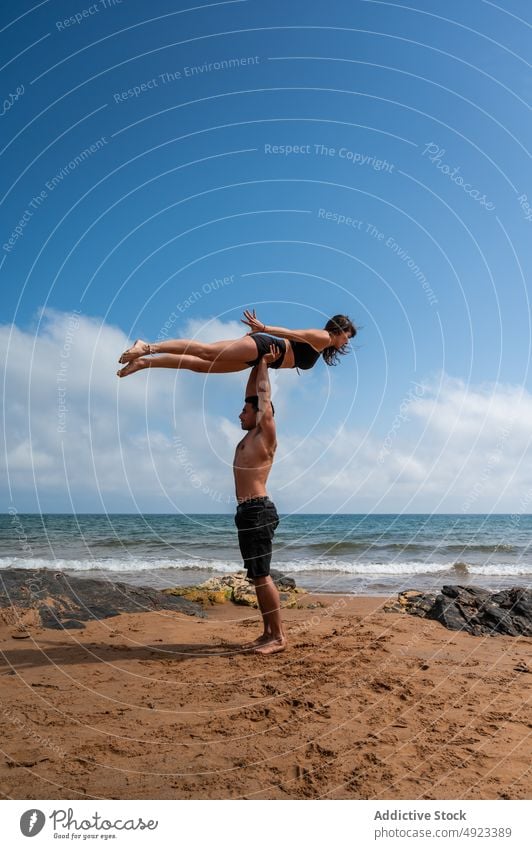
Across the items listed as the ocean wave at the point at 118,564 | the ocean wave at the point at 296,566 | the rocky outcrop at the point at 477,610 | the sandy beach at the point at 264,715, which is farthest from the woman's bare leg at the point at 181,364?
the ocean wave at the point at 118,564

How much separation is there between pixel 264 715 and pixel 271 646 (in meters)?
2.36

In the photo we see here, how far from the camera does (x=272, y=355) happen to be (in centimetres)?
840

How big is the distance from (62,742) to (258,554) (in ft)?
11.9

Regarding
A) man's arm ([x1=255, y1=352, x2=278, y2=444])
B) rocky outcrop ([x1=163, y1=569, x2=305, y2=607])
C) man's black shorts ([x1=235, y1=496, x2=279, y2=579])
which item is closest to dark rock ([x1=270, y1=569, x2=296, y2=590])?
rocky outcrop ([x1=163, y1=569, x2=305, y2=607])

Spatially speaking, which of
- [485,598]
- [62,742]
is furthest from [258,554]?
[485,598]

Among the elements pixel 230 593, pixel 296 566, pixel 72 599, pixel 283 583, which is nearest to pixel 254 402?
pixel 72 599

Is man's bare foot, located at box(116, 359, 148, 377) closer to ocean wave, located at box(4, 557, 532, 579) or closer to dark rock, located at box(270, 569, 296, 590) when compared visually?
dark rock, located at box(270, 569, 296, 590)

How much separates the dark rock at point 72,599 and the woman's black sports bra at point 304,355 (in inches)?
207

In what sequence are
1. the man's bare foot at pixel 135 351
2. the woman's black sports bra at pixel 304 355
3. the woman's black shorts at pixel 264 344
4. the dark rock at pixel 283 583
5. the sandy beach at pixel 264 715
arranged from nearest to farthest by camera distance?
the sandy beach at pixel 264 715, the man's bare foot at pixel 135 351, the woman's black shorts at pixel 264 344, the woman's black sports bra at pixel 304 355, the dark rock at pixel 283 583

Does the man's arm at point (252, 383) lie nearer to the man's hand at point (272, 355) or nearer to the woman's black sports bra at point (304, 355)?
the man's hand at point (272, 355)

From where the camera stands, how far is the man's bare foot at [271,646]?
7.65m

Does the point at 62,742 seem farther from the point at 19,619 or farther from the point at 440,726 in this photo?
the point at 19,619

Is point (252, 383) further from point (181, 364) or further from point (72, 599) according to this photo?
point (72, 599)
